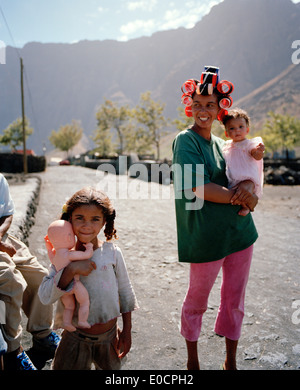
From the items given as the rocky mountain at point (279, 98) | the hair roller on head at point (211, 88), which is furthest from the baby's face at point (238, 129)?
the rocky mountain at point (279, 98)

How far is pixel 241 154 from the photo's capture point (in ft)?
7.41

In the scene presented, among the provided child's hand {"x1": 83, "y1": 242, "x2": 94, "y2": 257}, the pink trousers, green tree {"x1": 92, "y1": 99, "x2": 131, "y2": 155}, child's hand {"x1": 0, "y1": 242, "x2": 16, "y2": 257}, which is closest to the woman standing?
the pink trousers

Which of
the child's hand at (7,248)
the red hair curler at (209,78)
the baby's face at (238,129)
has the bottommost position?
the child's hand at (7,248)

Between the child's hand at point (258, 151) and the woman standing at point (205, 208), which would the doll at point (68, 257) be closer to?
the woman standing at point (205, 208)

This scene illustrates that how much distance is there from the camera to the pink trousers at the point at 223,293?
2.28 meters

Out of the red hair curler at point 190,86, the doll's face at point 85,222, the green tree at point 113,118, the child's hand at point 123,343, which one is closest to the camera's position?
the doll's face at point 85,222

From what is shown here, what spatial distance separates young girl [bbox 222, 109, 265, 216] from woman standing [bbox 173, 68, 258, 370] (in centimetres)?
6

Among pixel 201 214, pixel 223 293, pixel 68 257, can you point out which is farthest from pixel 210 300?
pixel 68 257

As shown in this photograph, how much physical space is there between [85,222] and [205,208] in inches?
32.5

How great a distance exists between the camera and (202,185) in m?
2.09

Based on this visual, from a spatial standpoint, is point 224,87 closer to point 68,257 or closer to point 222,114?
point 222,114

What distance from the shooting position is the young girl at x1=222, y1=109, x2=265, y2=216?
221 centimetres

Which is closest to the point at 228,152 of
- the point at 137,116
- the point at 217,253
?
the point at 217,253
